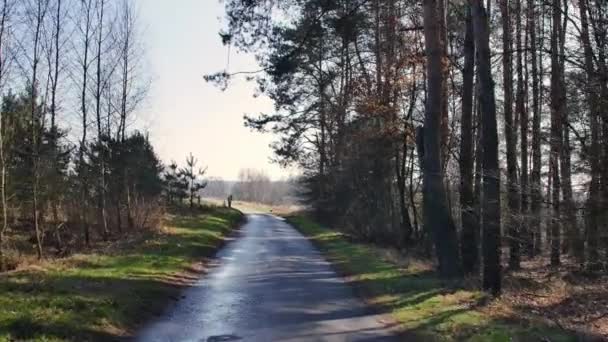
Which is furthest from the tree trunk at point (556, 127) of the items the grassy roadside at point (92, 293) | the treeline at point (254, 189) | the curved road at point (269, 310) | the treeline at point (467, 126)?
the treeline at point (254, 189)

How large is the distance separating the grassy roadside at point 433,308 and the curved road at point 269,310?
484mm

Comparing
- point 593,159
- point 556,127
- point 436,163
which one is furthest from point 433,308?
point 556,127

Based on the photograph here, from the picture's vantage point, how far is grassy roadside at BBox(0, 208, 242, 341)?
8.94 meters

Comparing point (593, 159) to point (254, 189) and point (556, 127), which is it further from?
point (254, 189)

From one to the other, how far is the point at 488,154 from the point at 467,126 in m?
3.75

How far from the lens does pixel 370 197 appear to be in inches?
1176

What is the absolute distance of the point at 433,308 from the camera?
11.5 meters

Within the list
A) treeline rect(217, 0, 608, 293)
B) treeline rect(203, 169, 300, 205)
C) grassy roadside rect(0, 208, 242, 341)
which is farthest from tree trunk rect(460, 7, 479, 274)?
treeline rect(203, 169, 300, 205)

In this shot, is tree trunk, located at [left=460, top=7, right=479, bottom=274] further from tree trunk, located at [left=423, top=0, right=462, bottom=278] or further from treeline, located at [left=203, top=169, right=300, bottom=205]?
treeline, located at [left=203, top=169, right=300, bottom=205]

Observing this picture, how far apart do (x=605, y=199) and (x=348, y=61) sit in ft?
87.6

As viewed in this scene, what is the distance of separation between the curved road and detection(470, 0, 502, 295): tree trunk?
302 cm

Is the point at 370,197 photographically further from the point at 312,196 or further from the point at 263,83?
the point at 312,196

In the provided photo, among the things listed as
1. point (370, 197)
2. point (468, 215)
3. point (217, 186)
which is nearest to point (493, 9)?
point (370, 197)

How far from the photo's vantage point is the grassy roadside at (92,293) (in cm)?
894
